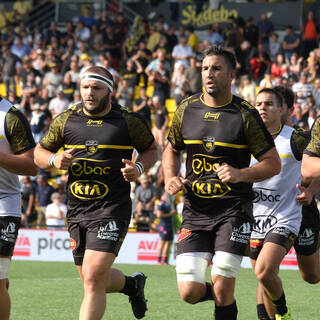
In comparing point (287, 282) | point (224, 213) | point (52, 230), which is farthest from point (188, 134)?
point (52, 230)

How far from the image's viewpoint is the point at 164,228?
66.8 ft

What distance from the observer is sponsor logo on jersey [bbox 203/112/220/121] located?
782 centimetres

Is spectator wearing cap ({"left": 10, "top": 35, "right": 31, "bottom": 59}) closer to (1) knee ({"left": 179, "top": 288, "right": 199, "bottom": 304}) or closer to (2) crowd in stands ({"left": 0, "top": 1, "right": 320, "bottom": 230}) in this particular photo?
(2) crowd in stands ({"left": 0, "top": 1, "right": 320, "bottom": 230})

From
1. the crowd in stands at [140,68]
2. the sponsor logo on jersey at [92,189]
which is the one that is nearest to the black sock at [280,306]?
the sponsor logo on jersey at [92,189]

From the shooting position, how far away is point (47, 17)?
3412cm

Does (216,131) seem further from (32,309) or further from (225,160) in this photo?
(32,309)

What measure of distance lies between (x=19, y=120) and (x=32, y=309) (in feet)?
14.8

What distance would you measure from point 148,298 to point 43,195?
1070cm

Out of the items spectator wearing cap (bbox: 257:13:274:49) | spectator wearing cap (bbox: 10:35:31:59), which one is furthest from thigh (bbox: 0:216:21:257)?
spectator wearing cap (bbox: 10:35:31:59)

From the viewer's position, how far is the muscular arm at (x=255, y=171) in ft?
23.6

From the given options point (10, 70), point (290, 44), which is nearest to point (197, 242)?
point (290, 44)

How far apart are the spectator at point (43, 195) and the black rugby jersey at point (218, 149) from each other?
1588cm

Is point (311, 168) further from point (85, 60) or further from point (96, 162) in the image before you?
point (85, 60)

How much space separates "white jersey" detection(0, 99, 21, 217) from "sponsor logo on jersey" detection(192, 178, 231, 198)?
172 centimetres
